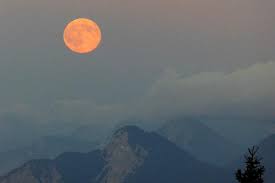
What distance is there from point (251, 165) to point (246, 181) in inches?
103

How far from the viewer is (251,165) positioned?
65062 mm

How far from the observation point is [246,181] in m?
63.2
